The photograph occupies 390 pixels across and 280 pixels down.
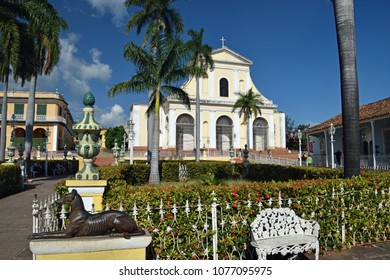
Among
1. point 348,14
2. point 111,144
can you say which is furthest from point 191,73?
point 111,144

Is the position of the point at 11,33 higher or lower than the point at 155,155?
higher

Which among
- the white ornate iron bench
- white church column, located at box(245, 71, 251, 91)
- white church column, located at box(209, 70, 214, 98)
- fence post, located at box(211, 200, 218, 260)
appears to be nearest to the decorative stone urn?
fence post, located at box(211, 200, 218, 260)

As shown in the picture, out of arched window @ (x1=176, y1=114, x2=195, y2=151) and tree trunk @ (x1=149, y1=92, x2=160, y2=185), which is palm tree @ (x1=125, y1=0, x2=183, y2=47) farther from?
arched window @ (x1=176, y1=114, x2=195, y2=151)

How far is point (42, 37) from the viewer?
16359mm

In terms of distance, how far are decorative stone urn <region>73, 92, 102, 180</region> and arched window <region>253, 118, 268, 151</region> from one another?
112 feet

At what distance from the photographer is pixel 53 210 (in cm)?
394

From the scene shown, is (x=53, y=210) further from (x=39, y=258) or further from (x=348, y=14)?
(x=348, y=14)

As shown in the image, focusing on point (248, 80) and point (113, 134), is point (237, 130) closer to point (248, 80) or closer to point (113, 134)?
point (248, 80)

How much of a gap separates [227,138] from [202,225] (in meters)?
33.5

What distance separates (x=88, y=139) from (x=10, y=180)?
9.62m

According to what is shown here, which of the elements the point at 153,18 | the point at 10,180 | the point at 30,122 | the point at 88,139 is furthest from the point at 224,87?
the point at 88,139

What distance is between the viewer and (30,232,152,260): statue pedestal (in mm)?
2488

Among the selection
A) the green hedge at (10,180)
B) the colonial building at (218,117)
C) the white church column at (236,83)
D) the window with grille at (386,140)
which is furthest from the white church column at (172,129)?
the window with grille at (386,140)

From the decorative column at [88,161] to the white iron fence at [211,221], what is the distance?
347mm
